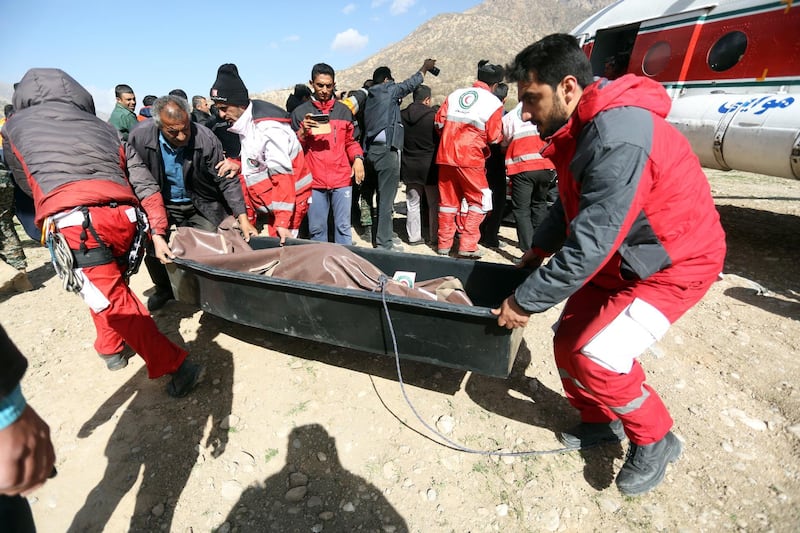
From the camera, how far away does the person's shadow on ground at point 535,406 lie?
7.02 feet

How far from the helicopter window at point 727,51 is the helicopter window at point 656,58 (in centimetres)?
59

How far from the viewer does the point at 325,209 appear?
4395mm

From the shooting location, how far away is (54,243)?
2.18 metres

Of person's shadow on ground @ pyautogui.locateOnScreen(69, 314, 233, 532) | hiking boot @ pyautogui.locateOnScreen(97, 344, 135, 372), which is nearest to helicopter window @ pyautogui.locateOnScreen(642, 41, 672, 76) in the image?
person's shadow on ground @ pyautogui.locateOnScreen(69, 314, 233, 532)

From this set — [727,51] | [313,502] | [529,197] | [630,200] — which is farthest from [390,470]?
[727,51]

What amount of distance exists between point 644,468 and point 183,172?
3.76 m

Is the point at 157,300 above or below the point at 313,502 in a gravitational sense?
above

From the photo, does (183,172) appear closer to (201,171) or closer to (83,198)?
(201,171)

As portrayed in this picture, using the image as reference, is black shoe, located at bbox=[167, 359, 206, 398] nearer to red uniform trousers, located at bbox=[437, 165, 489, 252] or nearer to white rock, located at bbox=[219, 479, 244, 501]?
white rock, located at bbox=[219, 479, 244, 501]

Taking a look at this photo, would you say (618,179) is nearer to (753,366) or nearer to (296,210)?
(753,366)

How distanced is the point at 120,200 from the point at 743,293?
5233 mm

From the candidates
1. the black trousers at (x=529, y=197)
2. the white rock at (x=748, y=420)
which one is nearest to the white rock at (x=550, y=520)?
the white rock at (x=748, y=420)

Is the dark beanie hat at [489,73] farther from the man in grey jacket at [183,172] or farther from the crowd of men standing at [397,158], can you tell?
the man in grey jacket at [183,172]

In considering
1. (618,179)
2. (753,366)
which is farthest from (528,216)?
(618,179)
